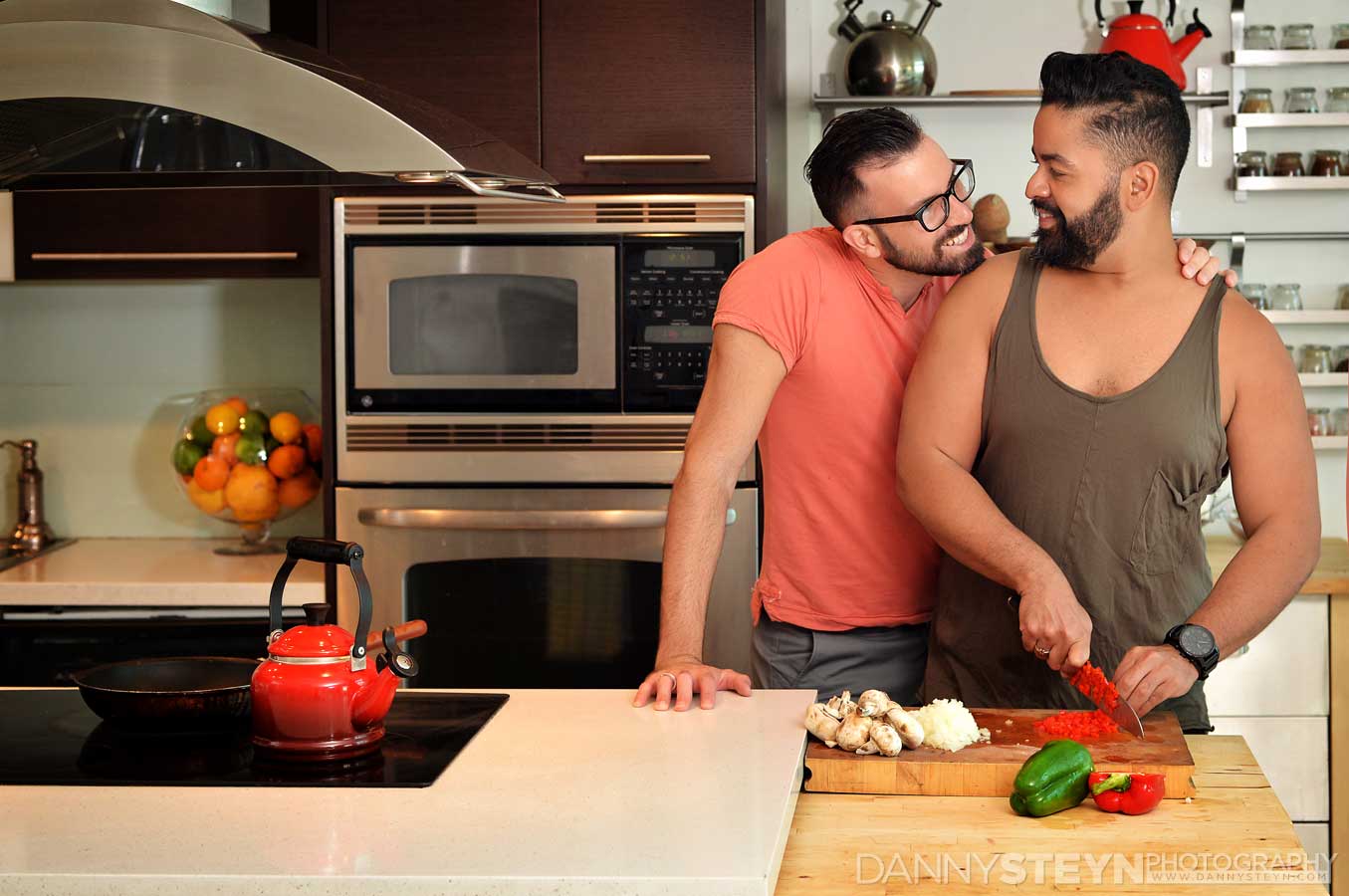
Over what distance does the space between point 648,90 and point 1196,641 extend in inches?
60.5

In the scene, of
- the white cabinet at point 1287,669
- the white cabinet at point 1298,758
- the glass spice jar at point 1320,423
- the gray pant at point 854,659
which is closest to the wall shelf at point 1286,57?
the glass spice jar at point 1320,423

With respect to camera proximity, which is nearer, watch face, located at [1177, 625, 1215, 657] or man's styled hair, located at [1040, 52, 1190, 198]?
watch face, located at [1177, 625, 1215, 657]

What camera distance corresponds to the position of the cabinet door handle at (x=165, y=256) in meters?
2.83

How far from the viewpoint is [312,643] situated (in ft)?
4.65

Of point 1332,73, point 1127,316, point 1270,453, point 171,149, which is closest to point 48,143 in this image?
point 171,149

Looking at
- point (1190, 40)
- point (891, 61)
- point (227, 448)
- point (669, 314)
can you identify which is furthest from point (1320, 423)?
point (227, 448)

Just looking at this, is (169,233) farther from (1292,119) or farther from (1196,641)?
(1292,119)

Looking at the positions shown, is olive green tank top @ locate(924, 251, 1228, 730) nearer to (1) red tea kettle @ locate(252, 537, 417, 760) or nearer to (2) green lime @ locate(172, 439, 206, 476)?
(1) red tea kettle @ locate(252, 537, 417, 760)

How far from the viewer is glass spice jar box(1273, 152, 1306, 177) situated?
3.10 meters

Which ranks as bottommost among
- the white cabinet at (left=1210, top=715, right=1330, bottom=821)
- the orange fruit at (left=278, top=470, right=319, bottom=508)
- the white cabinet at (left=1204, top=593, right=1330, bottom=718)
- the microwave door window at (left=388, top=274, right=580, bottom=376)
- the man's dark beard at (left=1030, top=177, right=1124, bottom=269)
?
the white cabinet at (left=1210, top=715, right=1330, bottom=821)

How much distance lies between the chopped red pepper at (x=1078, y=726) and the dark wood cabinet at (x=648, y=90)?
1394 millimetres

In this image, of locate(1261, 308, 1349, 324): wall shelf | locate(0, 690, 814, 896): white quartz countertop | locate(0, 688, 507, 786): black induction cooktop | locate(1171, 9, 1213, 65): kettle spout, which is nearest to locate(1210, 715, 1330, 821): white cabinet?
locate(1261, 308, 1349, 324): wall shelf

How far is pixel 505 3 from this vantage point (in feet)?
8.68

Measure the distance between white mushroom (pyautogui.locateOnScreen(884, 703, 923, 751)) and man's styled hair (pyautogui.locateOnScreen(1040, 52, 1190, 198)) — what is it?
2.57ft
